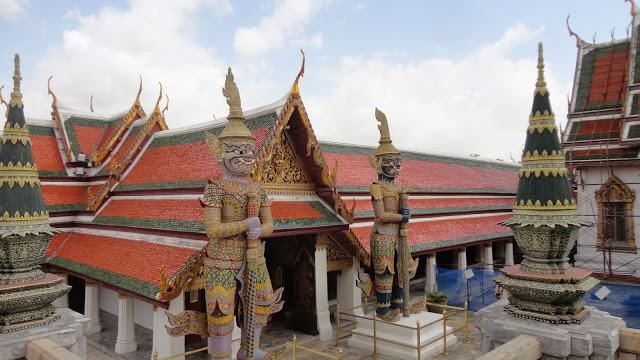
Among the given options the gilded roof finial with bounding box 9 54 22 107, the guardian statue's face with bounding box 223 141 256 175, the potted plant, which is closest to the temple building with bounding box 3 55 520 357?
the potted plant

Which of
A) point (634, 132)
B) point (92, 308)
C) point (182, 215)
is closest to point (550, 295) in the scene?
point (182, 215)

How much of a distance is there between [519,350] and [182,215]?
8726 mm

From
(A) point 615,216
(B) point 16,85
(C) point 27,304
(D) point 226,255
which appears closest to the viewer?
(C) point 27,304

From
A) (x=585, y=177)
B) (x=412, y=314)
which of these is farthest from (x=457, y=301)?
(x=585, y=177)

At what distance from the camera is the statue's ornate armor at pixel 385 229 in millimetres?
10273

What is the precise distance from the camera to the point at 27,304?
648 centimetres

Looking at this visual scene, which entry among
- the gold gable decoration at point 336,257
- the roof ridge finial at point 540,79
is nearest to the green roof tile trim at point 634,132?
the gold gable decoration at point 336,257

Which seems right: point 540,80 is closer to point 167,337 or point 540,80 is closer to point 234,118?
point 234,118

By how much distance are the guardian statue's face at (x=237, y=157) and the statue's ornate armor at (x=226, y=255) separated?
0.22m

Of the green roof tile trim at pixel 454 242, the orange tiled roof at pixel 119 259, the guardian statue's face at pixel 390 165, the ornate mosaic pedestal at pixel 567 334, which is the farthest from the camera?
the green roof tile trim at pixel 454 242

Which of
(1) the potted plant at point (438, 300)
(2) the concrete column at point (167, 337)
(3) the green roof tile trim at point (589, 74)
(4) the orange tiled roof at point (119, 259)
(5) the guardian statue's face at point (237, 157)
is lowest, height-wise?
(1) the potted plant at point (438, 300)

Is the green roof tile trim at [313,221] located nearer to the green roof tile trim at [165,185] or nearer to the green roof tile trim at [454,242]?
the green roof tile trim at [165,185]

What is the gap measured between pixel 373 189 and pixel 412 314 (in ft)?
11.6

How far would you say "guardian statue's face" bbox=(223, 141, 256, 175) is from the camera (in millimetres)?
6938
